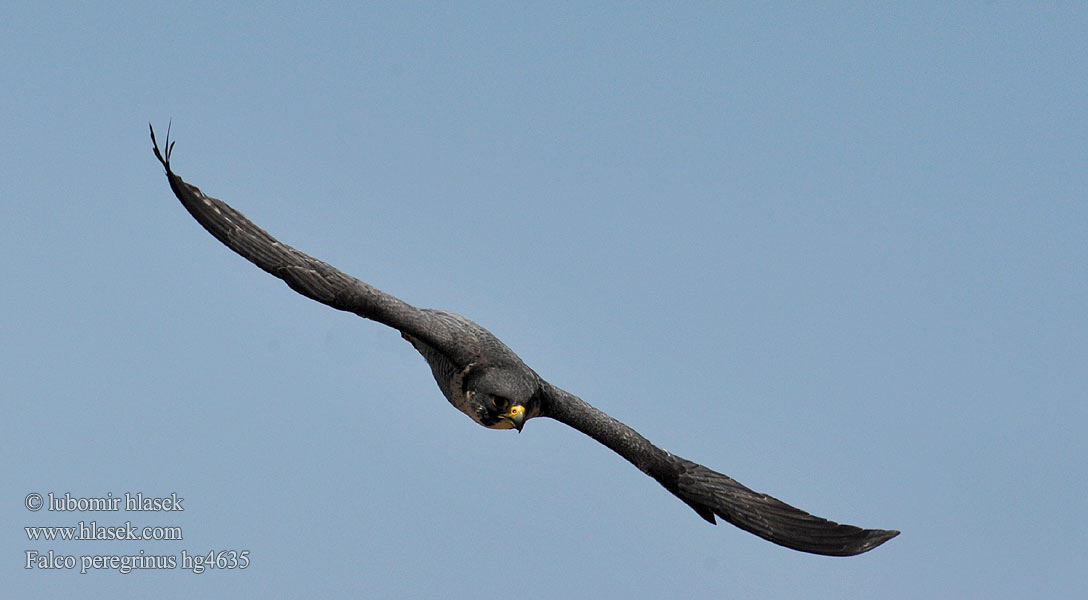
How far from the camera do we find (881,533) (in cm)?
1728

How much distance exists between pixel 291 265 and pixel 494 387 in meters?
2.65

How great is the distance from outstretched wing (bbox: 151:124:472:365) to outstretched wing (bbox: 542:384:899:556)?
2560 millimetres

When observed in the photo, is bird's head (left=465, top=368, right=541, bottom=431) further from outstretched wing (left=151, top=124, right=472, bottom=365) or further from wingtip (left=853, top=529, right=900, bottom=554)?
wingtip (left=853, top=529, right=900, bottom=554)

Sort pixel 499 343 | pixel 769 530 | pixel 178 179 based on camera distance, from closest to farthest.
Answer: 1. pixel 178 179
2. pixel 499 343
3. pixel 769 530

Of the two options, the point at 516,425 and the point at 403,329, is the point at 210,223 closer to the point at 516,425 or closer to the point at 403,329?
the point at 403,329

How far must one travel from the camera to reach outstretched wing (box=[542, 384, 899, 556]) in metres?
17.4

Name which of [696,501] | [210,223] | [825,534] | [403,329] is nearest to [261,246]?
[210,223]

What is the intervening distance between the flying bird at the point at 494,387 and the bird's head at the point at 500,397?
0.4 inches

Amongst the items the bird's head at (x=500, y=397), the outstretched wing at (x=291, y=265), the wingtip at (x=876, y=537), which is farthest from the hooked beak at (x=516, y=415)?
the wingtip at (x=876, y=537)

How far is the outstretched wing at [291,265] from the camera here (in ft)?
51.3

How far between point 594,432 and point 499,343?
5.80 feet

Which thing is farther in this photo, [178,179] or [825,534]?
[825,534]

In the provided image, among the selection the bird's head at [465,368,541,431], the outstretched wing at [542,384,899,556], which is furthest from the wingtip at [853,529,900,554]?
the bird's head at [465,368,541,431]

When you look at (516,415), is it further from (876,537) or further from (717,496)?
(876,537)
